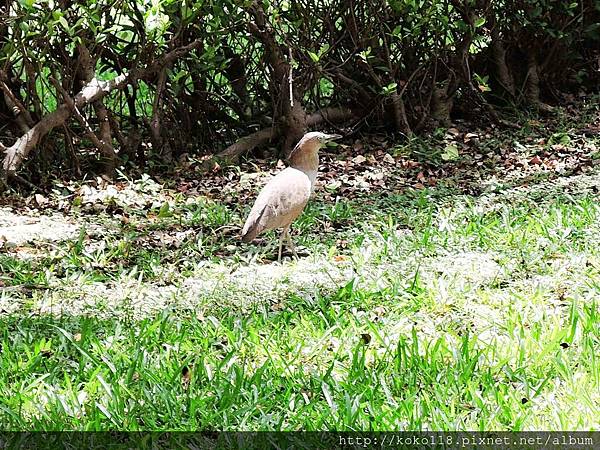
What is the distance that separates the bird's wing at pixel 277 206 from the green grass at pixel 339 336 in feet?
0.92

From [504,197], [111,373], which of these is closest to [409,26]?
[504,197]

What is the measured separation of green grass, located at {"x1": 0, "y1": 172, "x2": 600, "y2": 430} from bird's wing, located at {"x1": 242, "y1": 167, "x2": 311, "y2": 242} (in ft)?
0.92

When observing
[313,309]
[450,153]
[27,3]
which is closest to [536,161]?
[450,153]

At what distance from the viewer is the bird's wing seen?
16.5 feet

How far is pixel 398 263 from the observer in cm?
493

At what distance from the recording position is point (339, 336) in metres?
3.96

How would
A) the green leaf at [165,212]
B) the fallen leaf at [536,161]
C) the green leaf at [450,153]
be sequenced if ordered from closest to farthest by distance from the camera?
the green leaf at [165,212]
the fallen leaf at [536,161]
the green leaf at [450,153]

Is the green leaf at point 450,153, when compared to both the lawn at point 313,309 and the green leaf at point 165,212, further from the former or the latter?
the green leaf at point 165,212

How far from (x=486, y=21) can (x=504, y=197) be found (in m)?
2.65

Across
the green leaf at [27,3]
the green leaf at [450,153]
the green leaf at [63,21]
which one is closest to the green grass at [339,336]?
the green leaf at [63,21]

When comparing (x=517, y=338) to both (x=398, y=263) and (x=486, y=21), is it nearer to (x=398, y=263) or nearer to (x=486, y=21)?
(x=398, y=263)

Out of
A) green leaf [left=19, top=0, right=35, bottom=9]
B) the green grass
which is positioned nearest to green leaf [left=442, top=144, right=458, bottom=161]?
the green grass

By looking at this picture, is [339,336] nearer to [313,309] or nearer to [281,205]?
[313,309]

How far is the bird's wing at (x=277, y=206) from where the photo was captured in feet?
16.5
